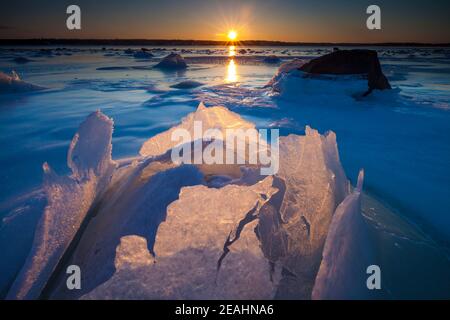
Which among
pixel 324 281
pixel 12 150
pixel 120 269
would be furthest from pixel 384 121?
pixel 12 150

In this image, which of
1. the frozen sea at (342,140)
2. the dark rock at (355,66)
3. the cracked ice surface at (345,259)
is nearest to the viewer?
the cracked ice surface at (345,259)

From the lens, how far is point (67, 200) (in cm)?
111

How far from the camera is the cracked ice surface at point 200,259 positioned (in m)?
0.86

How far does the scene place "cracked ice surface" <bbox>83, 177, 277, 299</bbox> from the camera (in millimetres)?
860

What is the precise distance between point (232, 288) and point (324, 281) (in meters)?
0.29

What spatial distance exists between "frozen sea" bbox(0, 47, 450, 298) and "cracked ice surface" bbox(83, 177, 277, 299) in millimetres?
526

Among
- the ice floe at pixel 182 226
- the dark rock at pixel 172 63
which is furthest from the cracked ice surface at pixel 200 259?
the dark rock at pixel 172 63

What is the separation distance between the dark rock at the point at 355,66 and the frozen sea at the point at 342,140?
0.28 meters

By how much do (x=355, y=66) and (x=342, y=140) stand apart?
3046mm

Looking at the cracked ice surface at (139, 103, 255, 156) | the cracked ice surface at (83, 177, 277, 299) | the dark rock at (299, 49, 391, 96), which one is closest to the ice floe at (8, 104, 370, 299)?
the cracked ice surface at (83, 177, 277, 299)

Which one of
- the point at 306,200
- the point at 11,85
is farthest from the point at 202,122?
the point at 11,85

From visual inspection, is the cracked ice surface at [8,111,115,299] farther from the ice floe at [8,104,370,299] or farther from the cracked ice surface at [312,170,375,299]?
the cracked ice surface at [312,170,375,299]

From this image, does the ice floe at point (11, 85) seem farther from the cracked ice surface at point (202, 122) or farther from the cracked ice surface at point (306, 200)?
the cracked ice surface at point (306, 200)
